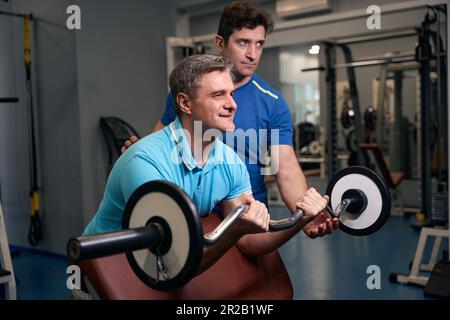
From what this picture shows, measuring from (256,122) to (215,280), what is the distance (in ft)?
2.04

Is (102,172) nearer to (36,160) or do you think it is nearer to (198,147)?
(36,160)

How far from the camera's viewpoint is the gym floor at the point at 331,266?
324cm

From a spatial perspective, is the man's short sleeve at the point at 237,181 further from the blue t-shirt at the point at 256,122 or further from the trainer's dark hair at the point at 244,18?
the trainer's dark hair at the point at 244,18

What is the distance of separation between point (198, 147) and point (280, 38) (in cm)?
358

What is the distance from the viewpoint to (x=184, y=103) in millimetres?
1394

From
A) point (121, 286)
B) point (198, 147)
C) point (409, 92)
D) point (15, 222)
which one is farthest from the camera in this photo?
point (409, 92)

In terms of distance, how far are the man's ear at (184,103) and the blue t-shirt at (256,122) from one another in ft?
1.37

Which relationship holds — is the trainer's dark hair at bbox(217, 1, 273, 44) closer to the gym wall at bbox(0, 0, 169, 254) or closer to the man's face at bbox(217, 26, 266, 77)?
the man's face at bbox(217, 26, 266, 77)

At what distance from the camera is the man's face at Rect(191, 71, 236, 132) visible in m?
1.36

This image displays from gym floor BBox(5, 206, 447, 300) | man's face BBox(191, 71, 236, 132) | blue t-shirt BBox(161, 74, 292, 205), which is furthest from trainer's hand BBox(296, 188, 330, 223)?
gym floor BBox(5, 206, 447, 300)

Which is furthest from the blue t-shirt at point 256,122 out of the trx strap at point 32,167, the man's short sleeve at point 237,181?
the trx strap at point 32,167

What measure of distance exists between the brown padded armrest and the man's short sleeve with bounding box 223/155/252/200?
4.3 inches
